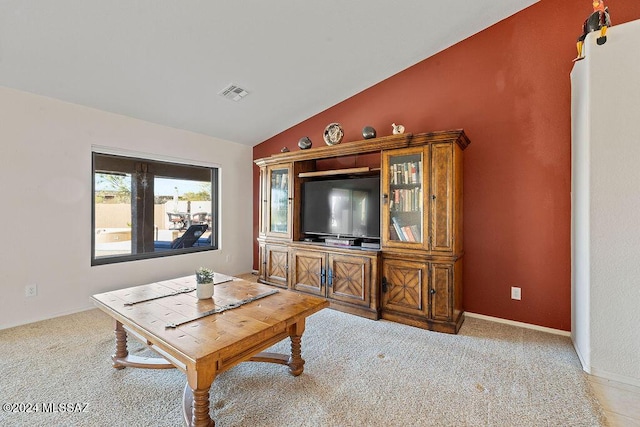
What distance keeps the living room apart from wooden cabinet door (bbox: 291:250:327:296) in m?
1.56

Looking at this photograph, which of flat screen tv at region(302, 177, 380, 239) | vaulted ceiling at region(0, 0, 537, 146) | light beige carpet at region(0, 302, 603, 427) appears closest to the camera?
light beige carpet at region(0, 302, 603, 427)

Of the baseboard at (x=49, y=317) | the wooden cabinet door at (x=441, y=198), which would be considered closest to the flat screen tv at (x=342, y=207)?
the wooden cabinet door at (x=441, y=198)

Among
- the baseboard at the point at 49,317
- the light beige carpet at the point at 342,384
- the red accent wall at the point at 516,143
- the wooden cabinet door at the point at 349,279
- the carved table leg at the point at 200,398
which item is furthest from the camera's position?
the wooden cabinet door at the point at 349,279

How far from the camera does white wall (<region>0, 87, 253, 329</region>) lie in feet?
8.89

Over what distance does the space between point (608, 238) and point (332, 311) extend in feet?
7.83

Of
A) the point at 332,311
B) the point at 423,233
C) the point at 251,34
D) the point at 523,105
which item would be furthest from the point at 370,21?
the point at 332,311

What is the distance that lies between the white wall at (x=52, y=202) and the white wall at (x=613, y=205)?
172 inches

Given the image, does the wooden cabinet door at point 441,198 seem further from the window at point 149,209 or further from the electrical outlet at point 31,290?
the electrical outlet at point 31,290

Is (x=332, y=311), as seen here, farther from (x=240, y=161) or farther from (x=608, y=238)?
(x=240, y=161)

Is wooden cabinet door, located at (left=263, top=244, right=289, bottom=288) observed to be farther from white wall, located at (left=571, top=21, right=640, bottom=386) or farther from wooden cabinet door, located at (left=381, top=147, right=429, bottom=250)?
white wall, located at (left=571, top=21, right=640, bottom=386)

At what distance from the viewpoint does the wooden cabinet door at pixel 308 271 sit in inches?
133

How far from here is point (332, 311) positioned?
3201 millimetres

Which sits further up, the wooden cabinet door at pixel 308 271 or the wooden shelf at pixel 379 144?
the wooden shelf at pixel 379 144

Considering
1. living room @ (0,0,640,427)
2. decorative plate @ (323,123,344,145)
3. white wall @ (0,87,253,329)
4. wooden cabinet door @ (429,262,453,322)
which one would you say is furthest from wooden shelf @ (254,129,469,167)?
white wall @ (0,87,253,329)
